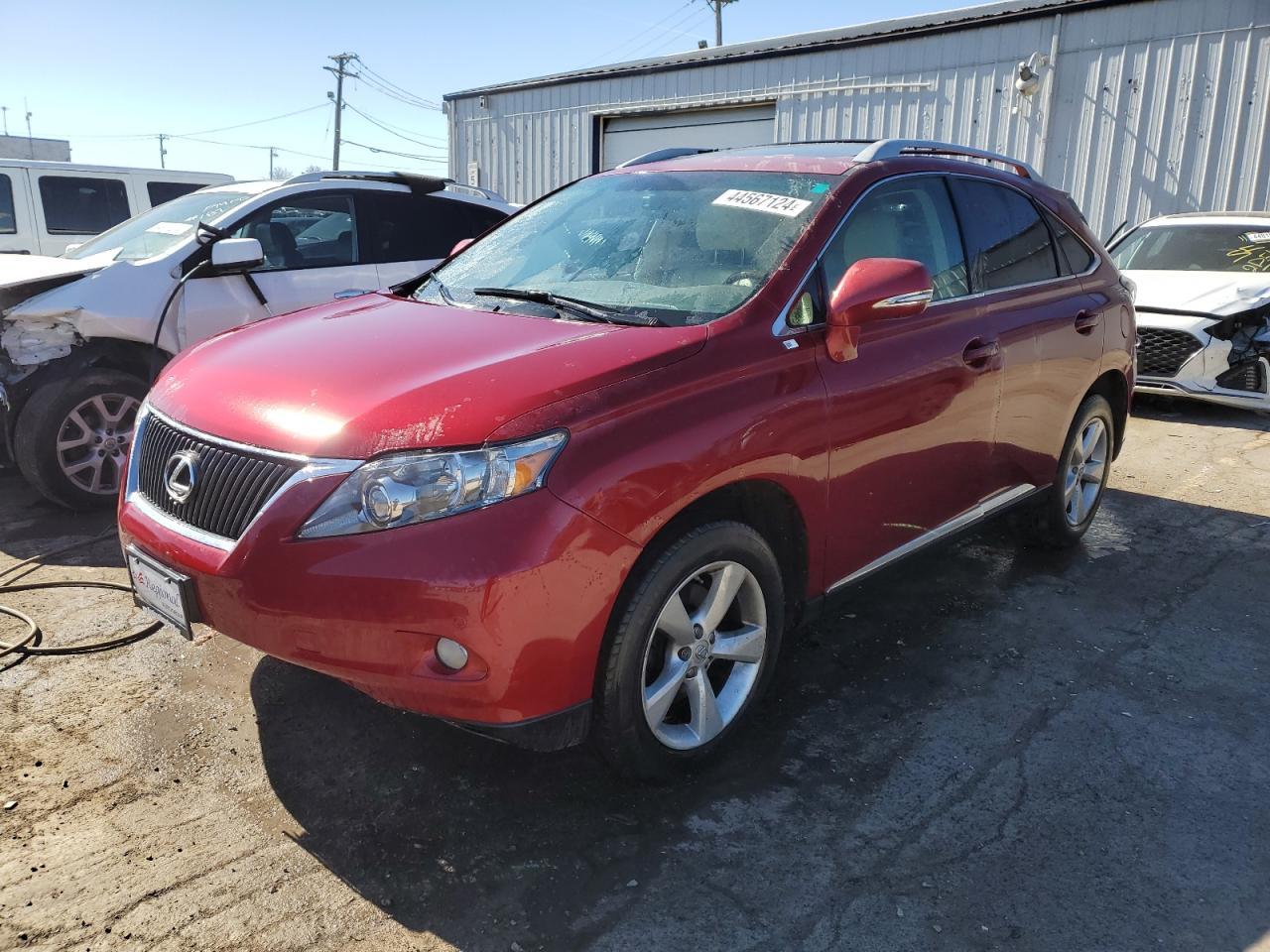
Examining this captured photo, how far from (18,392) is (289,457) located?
351 cm

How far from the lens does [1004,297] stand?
378 centimetres

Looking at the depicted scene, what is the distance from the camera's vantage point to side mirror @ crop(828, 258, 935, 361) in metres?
2.86

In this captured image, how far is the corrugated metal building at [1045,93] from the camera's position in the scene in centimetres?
1043

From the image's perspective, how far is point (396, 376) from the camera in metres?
2.53

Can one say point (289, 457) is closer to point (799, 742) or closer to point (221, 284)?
point (799, 742)

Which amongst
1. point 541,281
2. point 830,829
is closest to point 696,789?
point 830,829

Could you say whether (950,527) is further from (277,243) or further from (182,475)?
(277,243)

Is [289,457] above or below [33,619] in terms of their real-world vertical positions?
above

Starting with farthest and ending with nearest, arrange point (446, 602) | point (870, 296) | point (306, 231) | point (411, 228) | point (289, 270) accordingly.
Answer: point (411, 228) → point (306, 231) → point (289, 270) → point (870, 296) → point (446, 602)

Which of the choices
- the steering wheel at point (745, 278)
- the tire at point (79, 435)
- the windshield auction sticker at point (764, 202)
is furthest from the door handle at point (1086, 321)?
the tire at point (79, 435)

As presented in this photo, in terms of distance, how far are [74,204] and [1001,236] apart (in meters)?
10.8

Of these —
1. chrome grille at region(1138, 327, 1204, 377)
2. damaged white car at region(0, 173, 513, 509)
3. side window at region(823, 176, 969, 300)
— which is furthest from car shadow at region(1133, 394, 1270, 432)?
damaged white car at region(0, 173, 513, 509)

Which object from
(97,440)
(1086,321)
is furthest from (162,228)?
(1086,321)

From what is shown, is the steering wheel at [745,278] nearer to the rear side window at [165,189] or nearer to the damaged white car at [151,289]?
the damaged white car at [151,289]
